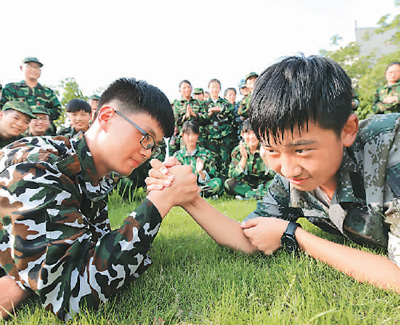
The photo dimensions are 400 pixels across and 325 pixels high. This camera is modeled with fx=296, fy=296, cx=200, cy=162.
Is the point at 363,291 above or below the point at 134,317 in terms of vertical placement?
below

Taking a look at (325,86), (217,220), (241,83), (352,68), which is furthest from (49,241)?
(352,68)

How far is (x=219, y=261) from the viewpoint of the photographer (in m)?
2.01

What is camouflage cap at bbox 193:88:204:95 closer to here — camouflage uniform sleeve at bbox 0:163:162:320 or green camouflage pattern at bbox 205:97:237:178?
green camouflage pattern at bbox 205:97:237:178

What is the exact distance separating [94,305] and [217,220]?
0.98 metres

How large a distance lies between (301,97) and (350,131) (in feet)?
1.22

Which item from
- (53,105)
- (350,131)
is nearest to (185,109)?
(53,105)

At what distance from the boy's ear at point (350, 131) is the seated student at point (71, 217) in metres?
0.88

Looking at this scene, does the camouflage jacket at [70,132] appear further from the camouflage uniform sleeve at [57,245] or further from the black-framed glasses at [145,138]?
the camouflage uniform sleeve at [57,245]

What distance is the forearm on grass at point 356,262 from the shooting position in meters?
1.46

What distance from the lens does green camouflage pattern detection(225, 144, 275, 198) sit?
6105 mm

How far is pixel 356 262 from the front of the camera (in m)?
1.58

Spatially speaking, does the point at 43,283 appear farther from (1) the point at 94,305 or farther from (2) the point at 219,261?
(2) the point at 219,261

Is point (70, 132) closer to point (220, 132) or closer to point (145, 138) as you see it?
point (220, 132)

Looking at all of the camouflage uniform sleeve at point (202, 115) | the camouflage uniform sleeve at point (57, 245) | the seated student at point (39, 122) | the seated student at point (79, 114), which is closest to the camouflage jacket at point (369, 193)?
the camouflage uniform sleeve at point (57, 245)
